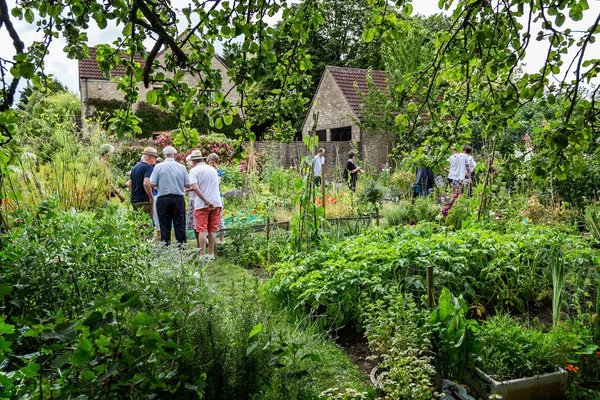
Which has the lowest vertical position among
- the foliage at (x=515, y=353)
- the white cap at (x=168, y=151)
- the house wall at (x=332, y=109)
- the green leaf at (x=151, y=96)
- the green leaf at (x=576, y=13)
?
the foliage at (x=515, y=353)

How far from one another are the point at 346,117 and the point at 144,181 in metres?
17.9

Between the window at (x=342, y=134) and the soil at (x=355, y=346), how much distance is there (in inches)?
815

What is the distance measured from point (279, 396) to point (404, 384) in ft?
2.91

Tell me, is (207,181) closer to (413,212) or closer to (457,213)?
(457,213)

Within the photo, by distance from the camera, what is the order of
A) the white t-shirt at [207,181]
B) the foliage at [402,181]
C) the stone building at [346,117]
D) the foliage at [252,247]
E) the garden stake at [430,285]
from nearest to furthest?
1. the garden stake at [430,285]
2. the white t-shirt at [207,181]
3. the foliage at [252,247]
4. the foliage at [402,181]
5. the stone building at [346,117]

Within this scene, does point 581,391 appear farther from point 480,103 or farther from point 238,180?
point 238,180

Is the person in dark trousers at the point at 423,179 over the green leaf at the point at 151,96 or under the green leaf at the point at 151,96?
under

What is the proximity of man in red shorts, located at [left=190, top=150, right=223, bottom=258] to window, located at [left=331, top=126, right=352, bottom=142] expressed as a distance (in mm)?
18105

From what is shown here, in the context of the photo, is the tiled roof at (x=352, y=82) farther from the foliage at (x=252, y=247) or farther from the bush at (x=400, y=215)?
the foliage at (x=252, y=247)

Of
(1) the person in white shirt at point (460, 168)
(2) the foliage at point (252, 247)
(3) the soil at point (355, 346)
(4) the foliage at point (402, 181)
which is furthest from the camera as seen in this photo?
(4) the foliage at point (402, 181)

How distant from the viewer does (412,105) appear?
268 cm

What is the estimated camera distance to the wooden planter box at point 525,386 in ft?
9.11

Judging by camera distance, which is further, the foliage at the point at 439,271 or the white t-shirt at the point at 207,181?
the white t-shirt at the point at 207,181

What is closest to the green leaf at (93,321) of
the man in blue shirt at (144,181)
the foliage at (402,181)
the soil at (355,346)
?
the soil at (355,346)
